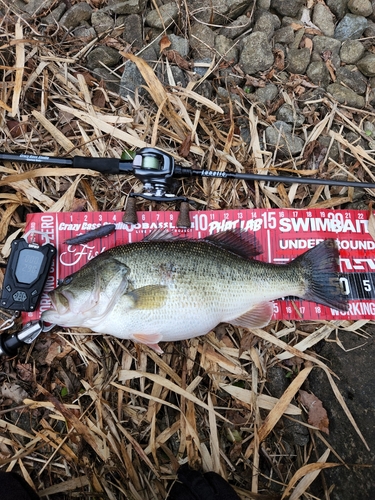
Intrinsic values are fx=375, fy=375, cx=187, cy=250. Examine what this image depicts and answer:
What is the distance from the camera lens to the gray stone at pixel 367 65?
143 inches

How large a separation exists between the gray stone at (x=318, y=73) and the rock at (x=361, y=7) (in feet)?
2.28

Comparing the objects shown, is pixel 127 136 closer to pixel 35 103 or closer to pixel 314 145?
pixel 35 103

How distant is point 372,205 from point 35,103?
323 centimetres

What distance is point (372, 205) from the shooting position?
336cm

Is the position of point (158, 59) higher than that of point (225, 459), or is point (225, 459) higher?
point (158, 59)

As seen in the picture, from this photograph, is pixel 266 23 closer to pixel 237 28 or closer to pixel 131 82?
pixel 237 28

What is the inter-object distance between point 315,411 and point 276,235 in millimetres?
1480

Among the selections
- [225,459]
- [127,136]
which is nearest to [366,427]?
[225,459]

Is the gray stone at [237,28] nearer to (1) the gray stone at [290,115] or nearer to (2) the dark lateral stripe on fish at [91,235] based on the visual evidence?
(1) the gray stone at [290,115]

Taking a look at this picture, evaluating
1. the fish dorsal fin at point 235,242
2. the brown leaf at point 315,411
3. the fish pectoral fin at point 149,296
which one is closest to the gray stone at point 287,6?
the fish dorsal fin at point 235,242

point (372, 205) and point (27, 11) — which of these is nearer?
point (372, 205)

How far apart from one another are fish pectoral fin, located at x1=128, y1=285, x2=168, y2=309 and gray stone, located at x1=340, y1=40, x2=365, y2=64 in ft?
9.61

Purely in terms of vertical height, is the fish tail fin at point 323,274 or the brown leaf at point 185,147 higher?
the brown leaf at point 185,147

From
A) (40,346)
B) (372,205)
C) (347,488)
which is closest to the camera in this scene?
(347,488)
